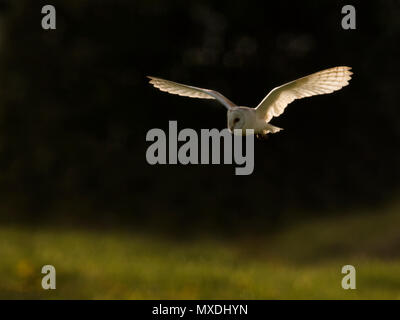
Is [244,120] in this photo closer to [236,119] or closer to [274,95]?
[236,119]

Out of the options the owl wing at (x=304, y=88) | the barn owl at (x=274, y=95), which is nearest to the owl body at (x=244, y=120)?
the barn owl at (x=274, y=95)

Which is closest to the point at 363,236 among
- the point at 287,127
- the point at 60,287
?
the point at 287,127

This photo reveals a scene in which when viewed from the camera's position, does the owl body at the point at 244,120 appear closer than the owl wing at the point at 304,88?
Yes

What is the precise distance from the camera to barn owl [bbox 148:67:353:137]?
138 inches

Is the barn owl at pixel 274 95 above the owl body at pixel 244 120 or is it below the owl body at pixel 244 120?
above

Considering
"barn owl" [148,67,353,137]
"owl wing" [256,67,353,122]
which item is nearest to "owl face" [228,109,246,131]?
"barn owl" [148,67,353,137]

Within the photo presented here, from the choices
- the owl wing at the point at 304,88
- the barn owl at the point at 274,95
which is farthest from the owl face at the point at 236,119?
the owl wing at the point at 304,88

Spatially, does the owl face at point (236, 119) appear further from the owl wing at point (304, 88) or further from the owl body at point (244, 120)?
the owl wing at point (304, 88)

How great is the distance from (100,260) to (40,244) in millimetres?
1543

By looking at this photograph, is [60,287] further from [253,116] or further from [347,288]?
[253,116]

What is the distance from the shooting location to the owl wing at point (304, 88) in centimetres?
373

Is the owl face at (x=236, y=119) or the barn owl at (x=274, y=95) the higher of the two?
the barn owl at (x=274, y=95)

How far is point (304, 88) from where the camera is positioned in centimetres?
399

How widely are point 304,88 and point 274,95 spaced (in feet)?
0.83
